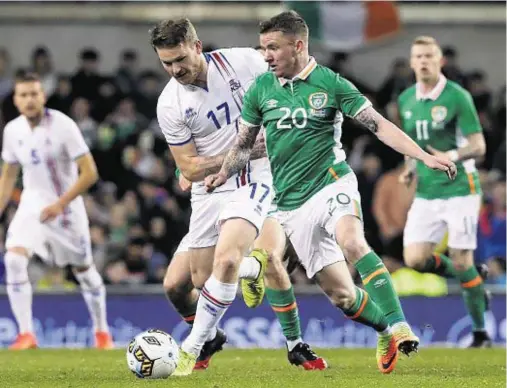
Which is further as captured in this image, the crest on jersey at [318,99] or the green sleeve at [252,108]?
the green sleeve at [252,108]

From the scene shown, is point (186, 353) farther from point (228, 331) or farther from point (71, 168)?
point (228, 331)

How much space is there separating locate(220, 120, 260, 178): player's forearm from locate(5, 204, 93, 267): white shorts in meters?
4.58

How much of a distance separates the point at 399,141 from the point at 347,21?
40.2 feet

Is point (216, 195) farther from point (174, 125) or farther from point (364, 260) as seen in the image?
point (364, 260)

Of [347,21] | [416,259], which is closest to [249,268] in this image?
[416,259]

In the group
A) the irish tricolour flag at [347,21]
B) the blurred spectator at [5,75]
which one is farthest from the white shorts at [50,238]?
the irish tricolour flag at [347,21]

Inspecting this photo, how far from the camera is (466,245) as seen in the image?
1326 cm

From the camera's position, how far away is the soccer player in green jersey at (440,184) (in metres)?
13.1

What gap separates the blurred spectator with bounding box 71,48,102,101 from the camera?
2019cm

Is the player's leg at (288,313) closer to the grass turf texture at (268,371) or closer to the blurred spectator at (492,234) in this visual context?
the grass turf texture at (268,371)

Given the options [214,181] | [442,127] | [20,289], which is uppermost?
[214,181]

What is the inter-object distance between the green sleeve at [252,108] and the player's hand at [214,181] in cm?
50

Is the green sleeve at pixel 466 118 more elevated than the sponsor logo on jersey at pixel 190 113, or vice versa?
the sponsor logo on jersey at pixel 190 113

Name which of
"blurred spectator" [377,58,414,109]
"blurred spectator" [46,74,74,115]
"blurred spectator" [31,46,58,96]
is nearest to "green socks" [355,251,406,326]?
"blurred spectator" [46,74,74,115]
